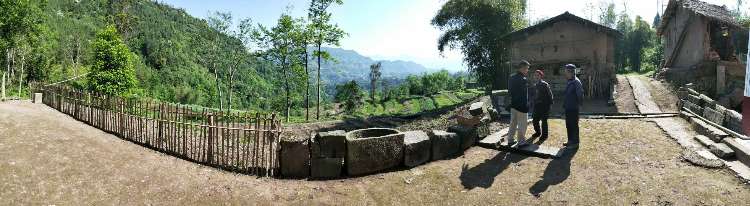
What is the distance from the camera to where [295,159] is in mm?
8688

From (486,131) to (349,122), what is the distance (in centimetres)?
1214

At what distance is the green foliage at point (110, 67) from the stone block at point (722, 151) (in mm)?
33475

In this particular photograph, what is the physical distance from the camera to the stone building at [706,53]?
723 inches

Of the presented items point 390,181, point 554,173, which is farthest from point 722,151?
point 390,181

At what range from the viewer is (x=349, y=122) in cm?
2278

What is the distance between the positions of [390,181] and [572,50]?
1699 centimetres

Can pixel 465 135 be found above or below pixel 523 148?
above

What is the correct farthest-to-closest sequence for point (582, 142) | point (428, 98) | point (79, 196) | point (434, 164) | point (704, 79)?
point (428, 98), point (704, 79), point (582, 142), point (434, 164), point (79, 196)

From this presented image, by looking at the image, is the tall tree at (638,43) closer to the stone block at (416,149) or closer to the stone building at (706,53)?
the stone building at (706,53)

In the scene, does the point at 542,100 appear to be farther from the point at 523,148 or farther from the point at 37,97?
the point at 37,97

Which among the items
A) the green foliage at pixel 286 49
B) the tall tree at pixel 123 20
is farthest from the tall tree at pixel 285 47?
the tall tree at pixel 123 20

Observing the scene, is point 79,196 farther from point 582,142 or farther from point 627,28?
point 627,28

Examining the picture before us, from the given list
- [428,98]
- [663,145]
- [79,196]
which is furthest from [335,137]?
[428,98]

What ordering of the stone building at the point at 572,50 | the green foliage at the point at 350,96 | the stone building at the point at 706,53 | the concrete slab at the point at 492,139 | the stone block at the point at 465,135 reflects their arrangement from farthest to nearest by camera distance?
the green foliage at the point at 350,96 < the stone building at the point at 572,50 < the stone building at the point at 706,53 < the concrete slab at the point at 492,139 < the stone block at the point at 465,135
